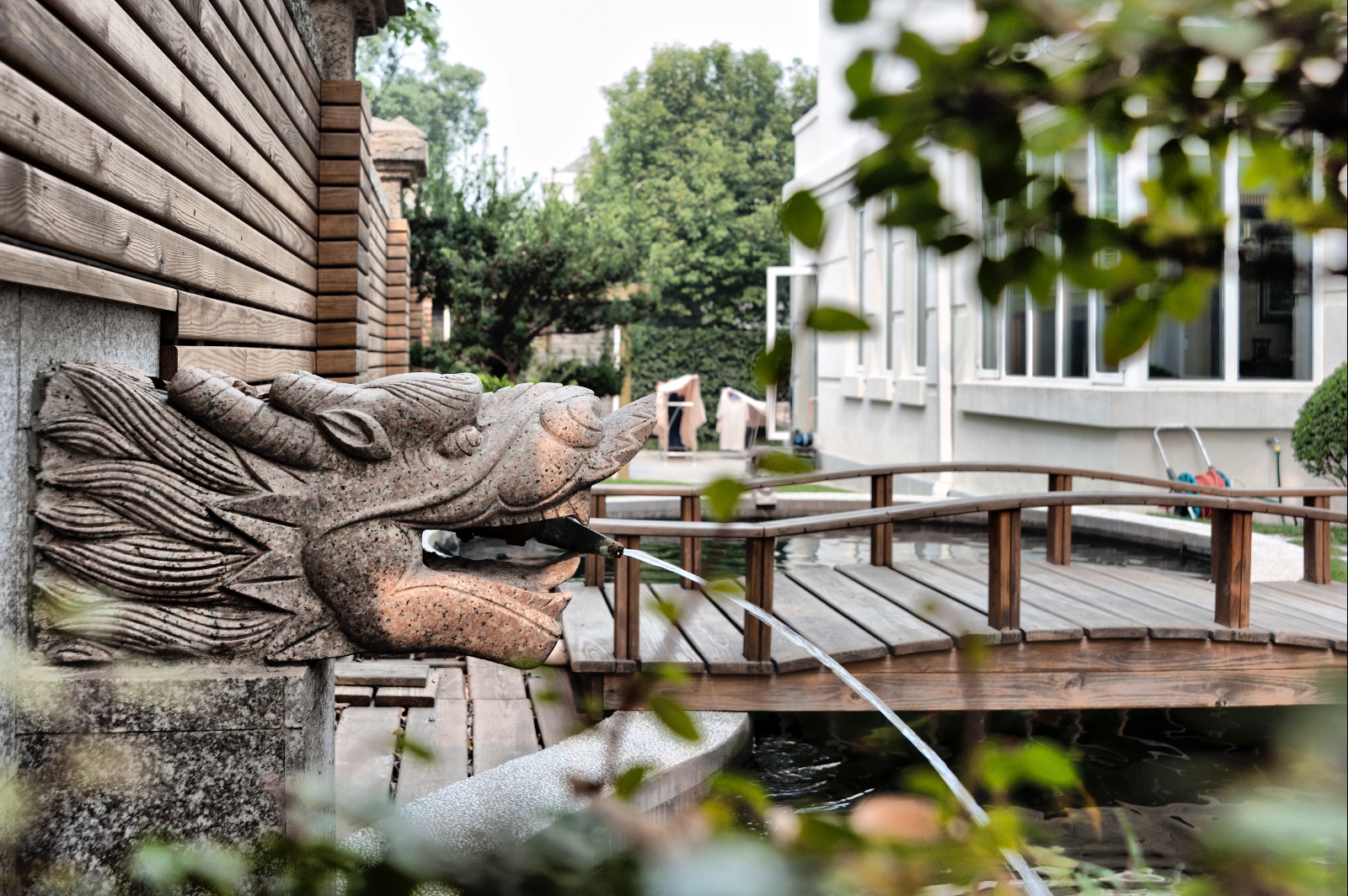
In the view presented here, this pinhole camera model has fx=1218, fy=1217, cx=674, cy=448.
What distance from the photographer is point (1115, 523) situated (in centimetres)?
929

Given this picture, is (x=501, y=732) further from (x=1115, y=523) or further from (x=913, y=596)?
(x=1115, y=523)

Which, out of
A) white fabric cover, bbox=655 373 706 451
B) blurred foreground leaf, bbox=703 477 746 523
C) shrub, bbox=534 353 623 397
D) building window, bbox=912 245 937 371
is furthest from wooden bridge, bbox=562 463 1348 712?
white fabric cover, bbox=655 373 706 451

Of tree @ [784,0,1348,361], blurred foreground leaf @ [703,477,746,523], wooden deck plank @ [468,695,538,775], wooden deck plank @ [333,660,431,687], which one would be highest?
tree @ [784,0,1348,361]

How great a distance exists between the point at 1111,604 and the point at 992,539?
0.86m

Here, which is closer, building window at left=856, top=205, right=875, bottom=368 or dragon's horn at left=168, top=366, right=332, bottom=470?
dragon's horn at left=168, top=366, right=332, bottom=470

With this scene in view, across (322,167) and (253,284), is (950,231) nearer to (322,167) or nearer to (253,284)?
(253,284)

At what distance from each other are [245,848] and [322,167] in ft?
17.4

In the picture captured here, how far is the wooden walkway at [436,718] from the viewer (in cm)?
341

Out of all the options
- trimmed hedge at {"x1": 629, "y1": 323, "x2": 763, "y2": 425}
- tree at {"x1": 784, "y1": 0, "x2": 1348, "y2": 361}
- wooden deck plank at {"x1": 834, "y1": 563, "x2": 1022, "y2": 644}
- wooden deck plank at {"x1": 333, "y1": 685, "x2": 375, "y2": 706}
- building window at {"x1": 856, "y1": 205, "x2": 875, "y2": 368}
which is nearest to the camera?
tree at {"x1": 784, "y1": 0, "x2": 1348, "y2": 361}

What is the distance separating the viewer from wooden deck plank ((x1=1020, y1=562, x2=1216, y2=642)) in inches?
189

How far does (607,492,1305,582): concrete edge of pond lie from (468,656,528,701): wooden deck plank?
2279 mm

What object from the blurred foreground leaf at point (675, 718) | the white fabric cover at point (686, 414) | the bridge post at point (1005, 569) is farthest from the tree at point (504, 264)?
the blurred foreground leaf at point (675, 718)

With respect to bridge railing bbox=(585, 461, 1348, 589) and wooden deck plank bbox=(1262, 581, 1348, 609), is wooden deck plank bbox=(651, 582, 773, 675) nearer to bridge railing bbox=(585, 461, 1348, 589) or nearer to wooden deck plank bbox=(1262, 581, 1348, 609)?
bridge railing bbox=(585, 461, 1348, 589)

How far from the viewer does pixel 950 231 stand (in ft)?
2.32
